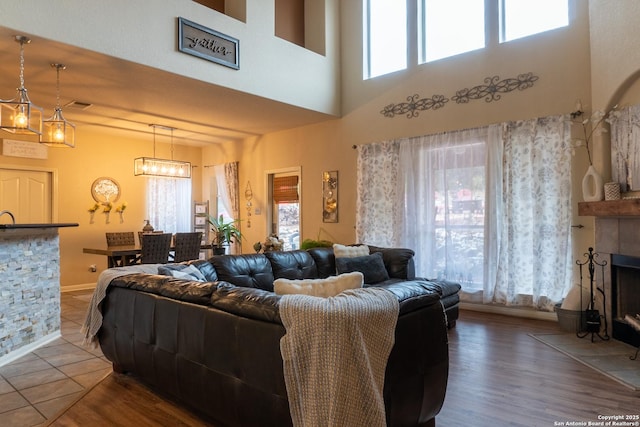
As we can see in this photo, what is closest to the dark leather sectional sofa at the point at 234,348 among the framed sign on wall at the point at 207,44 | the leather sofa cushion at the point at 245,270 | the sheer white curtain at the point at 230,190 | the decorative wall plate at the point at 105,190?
the leather sofa cushion at the point at 245,270

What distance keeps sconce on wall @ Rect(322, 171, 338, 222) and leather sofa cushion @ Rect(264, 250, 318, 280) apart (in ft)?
6.45

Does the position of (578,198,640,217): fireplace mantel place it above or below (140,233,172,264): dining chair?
above

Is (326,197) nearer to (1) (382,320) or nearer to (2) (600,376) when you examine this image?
(2) (600,376)

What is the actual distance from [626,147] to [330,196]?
393 cm

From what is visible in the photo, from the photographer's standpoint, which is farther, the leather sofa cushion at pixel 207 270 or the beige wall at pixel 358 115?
the beige wall at pixel 358 115

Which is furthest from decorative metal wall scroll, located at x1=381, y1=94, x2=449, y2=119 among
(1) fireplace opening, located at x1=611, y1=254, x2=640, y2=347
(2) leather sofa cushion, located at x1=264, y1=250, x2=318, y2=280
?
(1) fireplace opening, located at x1=611, y1=254, x2=640, y2=347

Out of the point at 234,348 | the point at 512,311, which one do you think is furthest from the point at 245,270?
the point at 512,311

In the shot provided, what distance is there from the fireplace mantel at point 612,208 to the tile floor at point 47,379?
179 inches

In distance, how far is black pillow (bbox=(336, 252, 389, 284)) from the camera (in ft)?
15.3

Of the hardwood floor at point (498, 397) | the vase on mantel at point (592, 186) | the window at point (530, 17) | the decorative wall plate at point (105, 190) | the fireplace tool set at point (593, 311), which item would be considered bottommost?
the hardwood floor at point (498, 397)

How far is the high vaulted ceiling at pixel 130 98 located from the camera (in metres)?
3.99

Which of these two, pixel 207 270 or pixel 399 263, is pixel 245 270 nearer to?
pixel 207 270

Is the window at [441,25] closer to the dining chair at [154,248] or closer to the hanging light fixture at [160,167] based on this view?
the hanging light fixture at [160,167]

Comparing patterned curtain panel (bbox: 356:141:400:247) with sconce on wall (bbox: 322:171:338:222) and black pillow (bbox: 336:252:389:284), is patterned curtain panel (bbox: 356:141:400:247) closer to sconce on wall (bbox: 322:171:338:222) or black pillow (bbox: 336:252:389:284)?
sconce on wall (bbox: 322:171:338:222)
